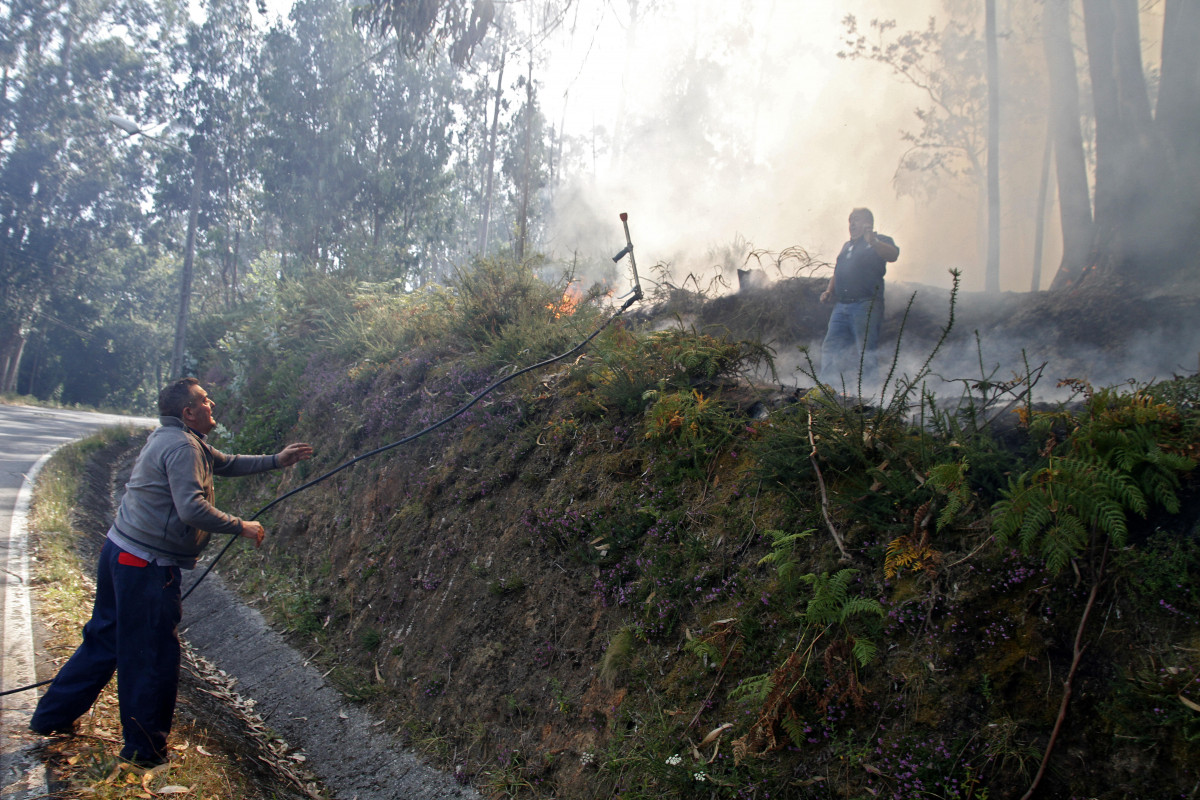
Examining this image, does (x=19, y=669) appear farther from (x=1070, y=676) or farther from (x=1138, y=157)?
(x=1138, y=157)

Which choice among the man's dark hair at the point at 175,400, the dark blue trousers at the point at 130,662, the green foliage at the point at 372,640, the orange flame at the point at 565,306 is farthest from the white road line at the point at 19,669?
the orange flame at the point at 565,306

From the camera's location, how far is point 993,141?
16.8 metres

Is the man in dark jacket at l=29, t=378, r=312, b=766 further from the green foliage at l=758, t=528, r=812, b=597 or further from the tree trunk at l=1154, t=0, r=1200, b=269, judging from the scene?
the tree trunk at l=1154, t=0, r=1200, b=269

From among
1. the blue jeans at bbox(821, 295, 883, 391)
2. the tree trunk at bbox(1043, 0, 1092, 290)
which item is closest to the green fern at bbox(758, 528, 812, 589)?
the blue jeans at bbox(821, 295, 883, 391)

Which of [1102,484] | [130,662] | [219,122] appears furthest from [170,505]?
[219,122]

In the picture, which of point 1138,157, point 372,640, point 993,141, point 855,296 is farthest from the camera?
point 993,141

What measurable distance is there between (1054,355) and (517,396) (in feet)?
18.5

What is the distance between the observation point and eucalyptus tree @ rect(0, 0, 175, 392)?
31.1m

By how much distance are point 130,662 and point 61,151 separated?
3940 cm

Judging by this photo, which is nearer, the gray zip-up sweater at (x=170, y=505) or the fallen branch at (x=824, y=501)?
the fallen branch at (x=824, y=501)

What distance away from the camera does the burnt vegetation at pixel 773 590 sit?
243 centimetres

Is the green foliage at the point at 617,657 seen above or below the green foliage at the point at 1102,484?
below

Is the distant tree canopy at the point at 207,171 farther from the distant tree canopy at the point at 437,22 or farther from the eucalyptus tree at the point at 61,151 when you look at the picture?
the distant tree canopy at the point at 437,22

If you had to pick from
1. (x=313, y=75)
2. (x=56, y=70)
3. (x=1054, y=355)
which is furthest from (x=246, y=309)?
(x=56, y=70)
